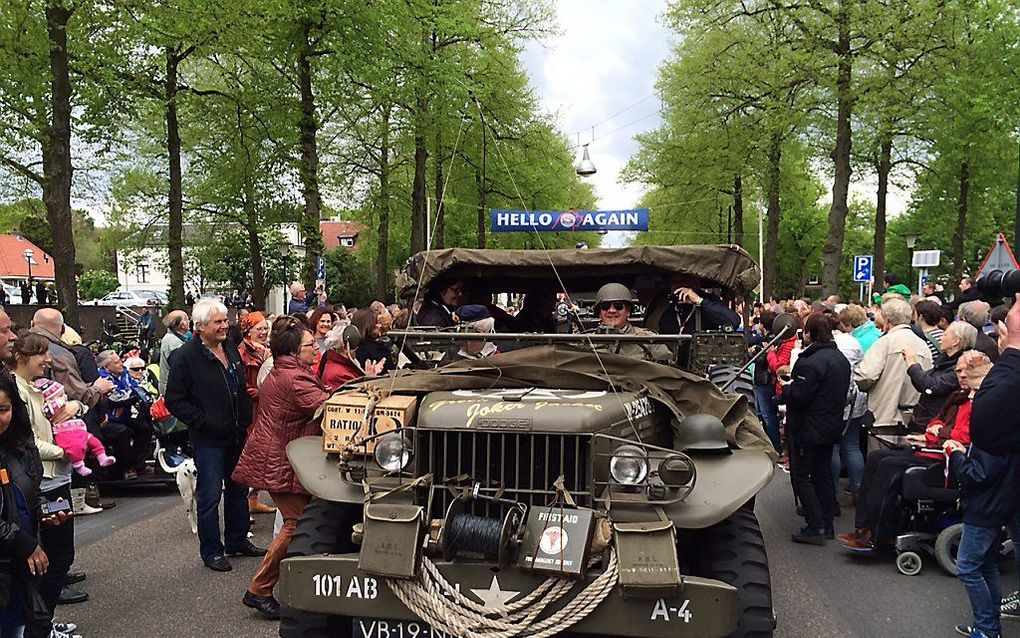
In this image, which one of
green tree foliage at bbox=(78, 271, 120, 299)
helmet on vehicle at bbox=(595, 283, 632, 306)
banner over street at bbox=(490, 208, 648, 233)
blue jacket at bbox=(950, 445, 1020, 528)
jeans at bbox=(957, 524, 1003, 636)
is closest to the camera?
blue jacket at bbox=(950, 445, 1020, 528)

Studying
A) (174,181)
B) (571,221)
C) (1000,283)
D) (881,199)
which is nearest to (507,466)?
(1000,283)

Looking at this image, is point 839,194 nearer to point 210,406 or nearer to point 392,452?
point 210,406

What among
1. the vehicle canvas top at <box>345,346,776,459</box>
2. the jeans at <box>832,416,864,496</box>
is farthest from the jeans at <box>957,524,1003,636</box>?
the jeans at <box>832,416,864,496</box>

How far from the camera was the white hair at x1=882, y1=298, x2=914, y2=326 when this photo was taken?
8.18 m

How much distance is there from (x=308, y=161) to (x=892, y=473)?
14.0 m

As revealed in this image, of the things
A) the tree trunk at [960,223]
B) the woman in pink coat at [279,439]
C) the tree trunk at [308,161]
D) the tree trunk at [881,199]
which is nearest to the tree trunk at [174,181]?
the tree trunk at [308,161]

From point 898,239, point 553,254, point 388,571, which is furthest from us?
point 898,239

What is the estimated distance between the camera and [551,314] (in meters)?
7.65

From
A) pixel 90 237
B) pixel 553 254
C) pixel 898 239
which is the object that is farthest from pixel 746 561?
pixel 90 237

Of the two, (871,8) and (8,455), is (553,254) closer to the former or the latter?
(8,455)

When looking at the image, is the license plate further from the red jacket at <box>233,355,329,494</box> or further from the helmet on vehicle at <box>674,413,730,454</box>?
the red jacket at <box>233,355,329,494</box>

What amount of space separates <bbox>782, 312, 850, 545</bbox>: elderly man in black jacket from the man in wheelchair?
16.5 inches

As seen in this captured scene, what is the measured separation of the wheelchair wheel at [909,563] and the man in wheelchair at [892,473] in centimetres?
20

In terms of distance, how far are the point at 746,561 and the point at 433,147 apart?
20036 millimetres
